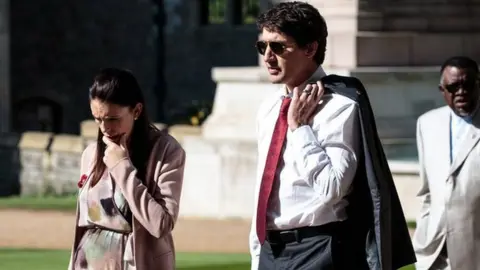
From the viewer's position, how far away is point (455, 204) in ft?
25.8

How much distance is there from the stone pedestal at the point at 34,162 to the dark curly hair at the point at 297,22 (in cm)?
1828

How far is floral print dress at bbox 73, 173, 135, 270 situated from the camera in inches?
234

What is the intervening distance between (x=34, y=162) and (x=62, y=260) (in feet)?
35.1

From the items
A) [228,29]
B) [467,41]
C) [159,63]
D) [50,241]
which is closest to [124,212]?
[50,241]

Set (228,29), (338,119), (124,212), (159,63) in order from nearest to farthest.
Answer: (338,119)
(124,212)
(159,63)
(228,29)

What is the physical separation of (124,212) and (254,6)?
1180 inches

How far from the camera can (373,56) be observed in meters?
18.3

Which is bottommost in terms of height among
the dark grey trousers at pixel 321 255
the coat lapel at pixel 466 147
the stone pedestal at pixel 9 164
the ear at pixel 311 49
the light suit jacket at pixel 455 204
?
the stone pedestal at pixel 9 164

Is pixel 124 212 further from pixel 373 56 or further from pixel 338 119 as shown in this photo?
pixel 373 56

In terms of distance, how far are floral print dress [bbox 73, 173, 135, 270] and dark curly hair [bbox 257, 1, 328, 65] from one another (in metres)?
1.00

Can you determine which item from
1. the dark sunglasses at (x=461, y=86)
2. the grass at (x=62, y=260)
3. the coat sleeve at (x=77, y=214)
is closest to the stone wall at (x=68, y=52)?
the grass at (x=62, y=260)

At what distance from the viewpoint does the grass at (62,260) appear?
12.7 metres

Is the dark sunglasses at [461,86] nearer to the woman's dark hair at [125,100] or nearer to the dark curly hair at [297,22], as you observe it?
the woman's dark hair at [125,100]

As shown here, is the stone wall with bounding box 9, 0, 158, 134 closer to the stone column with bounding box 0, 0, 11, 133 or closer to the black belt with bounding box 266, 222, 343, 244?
the stone column with bounding box 0, 0, 11, 133
